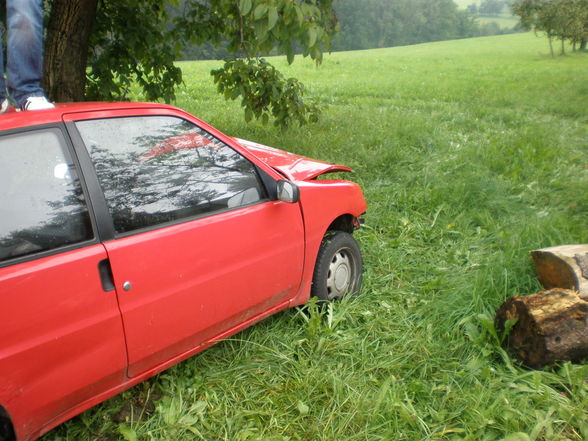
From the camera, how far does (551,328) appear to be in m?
2.93

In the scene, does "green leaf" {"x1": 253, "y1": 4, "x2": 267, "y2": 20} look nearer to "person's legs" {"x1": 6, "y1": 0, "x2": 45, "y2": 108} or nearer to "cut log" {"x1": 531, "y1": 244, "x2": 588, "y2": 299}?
"person's legs" {"x1": 6, "y1": 0, "x2": 45, "y2": 108}

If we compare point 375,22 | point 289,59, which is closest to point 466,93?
point 289,59

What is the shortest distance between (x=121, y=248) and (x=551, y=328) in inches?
96.9

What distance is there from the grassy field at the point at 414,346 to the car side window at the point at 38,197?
1.13 meters

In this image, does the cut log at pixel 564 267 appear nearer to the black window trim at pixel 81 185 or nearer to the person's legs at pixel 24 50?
the black window trim at pixel 81 185

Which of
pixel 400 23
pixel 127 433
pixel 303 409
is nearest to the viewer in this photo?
pixel 127 433

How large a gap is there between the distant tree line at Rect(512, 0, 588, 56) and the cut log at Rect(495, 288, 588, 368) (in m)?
28.8

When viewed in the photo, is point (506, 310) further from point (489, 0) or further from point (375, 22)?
point (489, 0)

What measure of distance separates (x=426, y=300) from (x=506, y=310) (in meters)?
0.66

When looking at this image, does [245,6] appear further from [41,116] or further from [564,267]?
[564,267]

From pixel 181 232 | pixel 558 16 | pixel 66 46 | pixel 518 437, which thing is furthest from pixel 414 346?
pixel 558 16

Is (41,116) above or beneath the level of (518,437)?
above

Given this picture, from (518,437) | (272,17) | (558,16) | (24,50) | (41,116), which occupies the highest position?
(558,16)

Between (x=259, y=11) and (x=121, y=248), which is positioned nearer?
(x=121, y=248)
